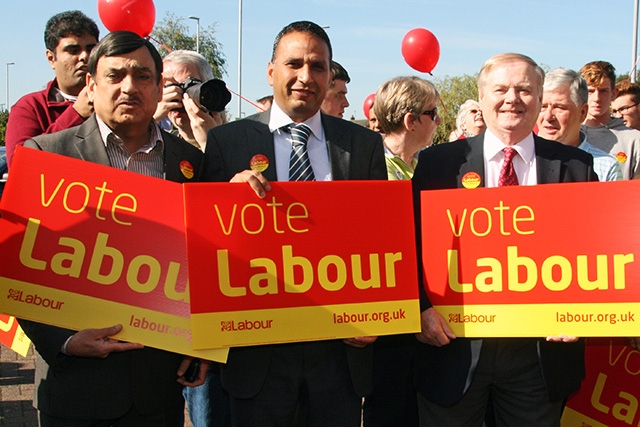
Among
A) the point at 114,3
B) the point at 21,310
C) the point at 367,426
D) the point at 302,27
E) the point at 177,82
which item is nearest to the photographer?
the point at 21,310

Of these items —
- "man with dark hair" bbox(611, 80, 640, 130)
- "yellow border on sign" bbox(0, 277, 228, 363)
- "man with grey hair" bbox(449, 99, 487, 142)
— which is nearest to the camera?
"yellow border on sign" bbox(0, 277, 228, 363)

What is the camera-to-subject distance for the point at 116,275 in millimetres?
2701

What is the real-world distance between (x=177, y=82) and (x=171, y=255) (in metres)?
1.52

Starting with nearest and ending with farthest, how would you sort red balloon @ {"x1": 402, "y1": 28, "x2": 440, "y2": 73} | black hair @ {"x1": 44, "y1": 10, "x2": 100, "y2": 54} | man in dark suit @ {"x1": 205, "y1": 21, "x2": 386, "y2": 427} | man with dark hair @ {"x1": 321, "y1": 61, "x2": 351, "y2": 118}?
man in dark suit @ {"x1": 205, "y1": 21, "x2": 386, "y2": 427}
black hair @ {"x1": 44, "y1": 10, "x2": 100, "y2": 54}
man with dark hair @ {"x1": 321, "y1": 61, "x2": 351, "y2": 118}
red balloon @ {"x1": 402, "y1": 28, "x2": 440, "y2": 73}

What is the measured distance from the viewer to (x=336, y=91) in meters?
5.54

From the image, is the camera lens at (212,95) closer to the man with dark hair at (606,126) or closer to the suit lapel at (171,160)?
the suit lapel at (171,160)

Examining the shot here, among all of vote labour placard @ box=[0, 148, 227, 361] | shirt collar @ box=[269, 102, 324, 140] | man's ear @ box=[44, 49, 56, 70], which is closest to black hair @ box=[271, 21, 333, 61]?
shirt collar @ box=[269, 102, 324, 140]

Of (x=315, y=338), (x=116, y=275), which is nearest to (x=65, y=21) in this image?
(x=116, y=275)

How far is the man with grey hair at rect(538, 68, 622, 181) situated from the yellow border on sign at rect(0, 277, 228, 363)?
2.37m

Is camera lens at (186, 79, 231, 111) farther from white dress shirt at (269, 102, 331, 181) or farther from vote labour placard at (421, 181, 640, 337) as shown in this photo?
vote labour placard at (421, 181, 640, 337)

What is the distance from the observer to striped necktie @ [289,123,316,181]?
118 inches

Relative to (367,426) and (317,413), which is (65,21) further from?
(367,426)

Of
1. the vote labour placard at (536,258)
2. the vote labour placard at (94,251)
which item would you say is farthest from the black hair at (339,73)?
the vote labour placard at (94,251)

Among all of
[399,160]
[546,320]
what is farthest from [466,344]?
[399,160]
